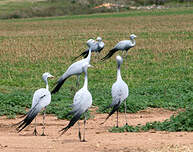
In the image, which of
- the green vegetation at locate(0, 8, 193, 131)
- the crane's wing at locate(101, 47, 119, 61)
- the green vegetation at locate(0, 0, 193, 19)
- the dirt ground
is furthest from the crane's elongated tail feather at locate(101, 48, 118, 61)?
the green vegetation at locate(0, 0, 193, 19)

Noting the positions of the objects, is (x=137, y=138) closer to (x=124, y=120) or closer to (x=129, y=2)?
(x=124, y=120)

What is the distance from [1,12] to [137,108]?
5995 centimetres

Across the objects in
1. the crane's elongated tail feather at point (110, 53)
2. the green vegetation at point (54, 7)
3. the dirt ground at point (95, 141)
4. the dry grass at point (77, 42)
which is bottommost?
the green vegetation at point (54, 7)

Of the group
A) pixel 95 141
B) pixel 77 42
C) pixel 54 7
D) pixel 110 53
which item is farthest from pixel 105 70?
pixel 54 7

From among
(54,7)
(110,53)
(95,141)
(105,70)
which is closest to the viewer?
(95,141)

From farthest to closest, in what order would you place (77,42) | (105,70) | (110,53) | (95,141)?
1. (77,42)
2. (110,53)
3. (105,70)
4. (95,141)

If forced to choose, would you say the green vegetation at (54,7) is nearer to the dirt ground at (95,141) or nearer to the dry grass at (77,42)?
the dry grass at (77,42)

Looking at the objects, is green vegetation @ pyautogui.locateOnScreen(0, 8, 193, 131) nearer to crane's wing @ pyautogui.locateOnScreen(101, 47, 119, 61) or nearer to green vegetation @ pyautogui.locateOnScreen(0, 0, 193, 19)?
crane's wing @ pyautogui.locateOnScreen(101, 47, 119, 61)

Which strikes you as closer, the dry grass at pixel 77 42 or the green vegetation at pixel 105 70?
the green vegetation at pixel 105 70

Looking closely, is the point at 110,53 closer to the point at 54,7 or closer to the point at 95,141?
the point at 95,141

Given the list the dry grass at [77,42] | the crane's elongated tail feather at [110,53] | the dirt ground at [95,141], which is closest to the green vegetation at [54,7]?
the dry grass at [77,42]

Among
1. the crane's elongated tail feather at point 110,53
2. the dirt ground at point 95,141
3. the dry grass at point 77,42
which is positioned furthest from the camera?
the dry grass at point 77,42

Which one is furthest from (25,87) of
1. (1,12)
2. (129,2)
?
(129,2)

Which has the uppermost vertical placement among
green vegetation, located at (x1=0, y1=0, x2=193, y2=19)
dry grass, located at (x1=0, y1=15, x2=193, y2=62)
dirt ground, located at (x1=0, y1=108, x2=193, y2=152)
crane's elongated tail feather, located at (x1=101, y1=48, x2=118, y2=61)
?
dirt ground, located at (x1=0, y1=108, x2=193, y2=152)
